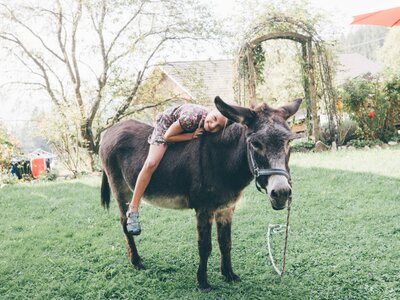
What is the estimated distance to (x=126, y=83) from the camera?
45.4 ft

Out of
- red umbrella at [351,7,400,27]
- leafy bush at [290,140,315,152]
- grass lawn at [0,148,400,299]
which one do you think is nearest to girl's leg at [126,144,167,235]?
grass lawn at [0,148,400,299]

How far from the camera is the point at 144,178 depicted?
345 cm

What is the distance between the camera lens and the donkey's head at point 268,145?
2.53 m

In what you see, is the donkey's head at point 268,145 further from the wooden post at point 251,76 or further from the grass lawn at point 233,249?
the wooden post at point 251,76

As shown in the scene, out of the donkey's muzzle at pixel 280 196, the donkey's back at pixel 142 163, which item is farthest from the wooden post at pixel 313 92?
the donkey's muzzle at pixel 280 196

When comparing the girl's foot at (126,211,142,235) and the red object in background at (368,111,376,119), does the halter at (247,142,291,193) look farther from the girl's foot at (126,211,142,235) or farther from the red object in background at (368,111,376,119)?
the red object in background at (368,111,376,119)

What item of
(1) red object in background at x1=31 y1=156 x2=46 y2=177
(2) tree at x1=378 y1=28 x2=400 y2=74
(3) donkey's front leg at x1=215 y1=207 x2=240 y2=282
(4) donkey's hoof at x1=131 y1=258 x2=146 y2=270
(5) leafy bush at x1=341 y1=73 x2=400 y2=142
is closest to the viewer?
(3) donkey's front leg at x1=215 y1=207 x2=240 y2=282

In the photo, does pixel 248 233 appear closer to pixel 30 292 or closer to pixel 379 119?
pixel 30 292

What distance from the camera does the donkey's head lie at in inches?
99.6

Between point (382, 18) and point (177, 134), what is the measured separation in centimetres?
549

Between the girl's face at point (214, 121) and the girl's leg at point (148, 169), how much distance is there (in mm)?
488

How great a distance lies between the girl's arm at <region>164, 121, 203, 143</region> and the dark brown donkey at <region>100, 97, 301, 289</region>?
0.08m

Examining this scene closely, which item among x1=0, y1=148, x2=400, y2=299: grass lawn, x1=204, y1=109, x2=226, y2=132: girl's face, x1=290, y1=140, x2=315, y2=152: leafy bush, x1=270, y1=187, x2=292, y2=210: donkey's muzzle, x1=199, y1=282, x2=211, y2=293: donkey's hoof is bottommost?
x1=290, y1=140, x2=315, y2=152: leafy bush

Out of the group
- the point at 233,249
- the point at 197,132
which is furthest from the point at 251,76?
the point at 197,132
